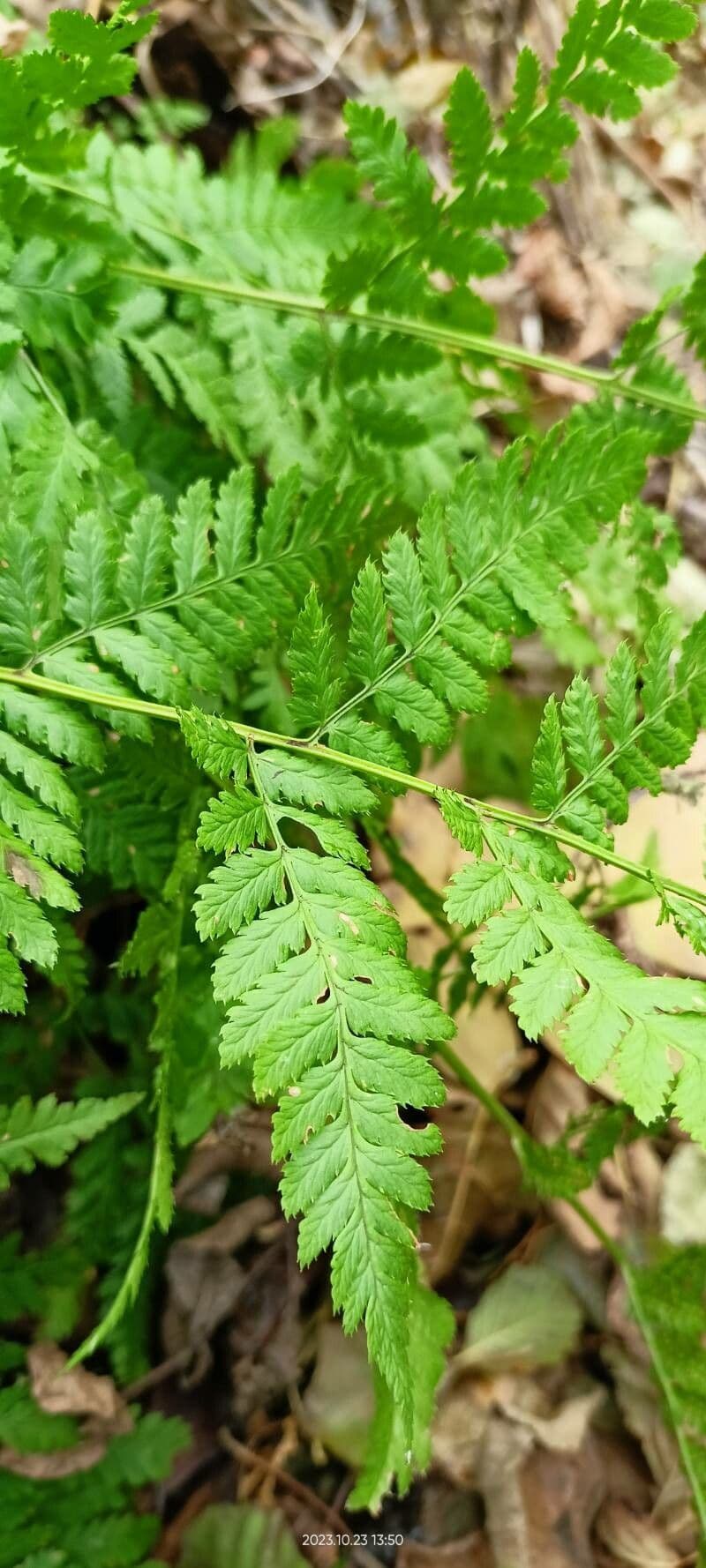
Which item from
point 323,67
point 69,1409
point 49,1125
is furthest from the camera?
point 323,67

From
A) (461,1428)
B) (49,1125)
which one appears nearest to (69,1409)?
(49,1125)

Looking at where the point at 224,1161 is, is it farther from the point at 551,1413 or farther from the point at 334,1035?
the point at 334,1035

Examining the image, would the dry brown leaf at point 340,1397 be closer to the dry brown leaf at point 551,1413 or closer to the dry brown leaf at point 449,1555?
the dry brown leaf at point 449,1555

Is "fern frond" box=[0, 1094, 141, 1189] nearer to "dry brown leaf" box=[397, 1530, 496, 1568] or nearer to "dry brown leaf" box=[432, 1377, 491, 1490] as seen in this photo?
"dry brown leaf" box=[432, 1377, 491, 1490]

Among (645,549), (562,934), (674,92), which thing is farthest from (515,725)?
(674,92)

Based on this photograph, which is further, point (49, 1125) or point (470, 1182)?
point (470, 1182)

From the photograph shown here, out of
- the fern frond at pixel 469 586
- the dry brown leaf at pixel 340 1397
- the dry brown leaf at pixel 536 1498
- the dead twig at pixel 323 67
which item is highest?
the dead twig at pixel 323 67

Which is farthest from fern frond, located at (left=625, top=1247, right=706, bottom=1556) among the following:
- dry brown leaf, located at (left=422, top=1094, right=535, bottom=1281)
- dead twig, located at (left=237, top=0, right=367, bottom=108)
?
dead twig, located at (left=237, top=0, right=367, bottom=108)

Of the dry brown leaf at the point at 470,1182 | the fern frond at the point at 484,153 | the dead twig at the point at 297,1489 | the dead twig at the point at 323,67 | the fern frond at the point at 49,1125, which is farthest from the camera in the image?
the dead twig at the point at 323,67

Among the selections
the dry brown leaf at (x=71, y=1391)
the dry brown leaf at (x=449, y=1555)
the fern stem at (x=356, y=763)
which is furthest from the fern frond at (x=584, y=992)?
the dry brown leaf at (x=449, y=1555)
